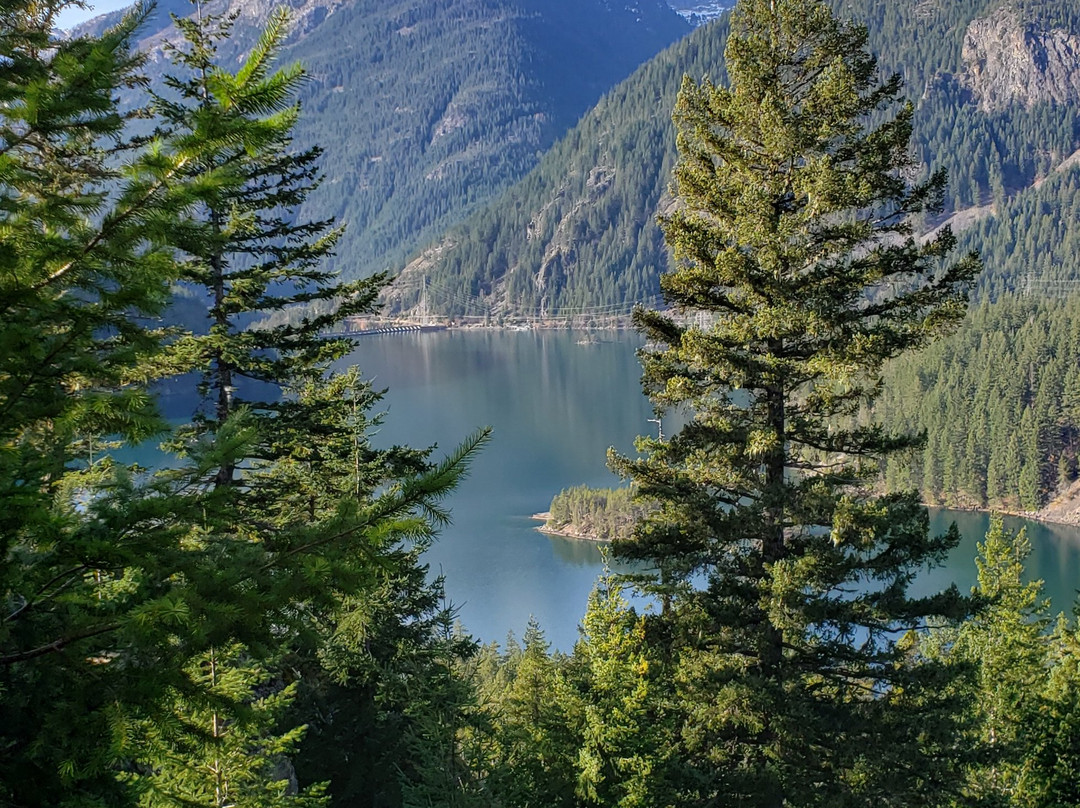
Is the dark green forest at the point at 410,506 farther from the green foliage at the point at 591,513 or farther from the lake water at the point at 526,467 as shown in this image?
the green foliage at the point at 591,513

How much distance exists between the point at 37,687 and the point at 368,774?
29.7 ft

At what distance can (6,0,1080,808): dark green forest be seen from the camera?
11.5 feet

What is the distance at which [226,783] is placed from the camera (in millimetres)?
6980

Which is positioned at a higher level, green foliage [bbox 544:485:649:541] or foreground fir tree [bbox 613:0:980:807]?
foreground fir tree [bbox 613:0:980:807]

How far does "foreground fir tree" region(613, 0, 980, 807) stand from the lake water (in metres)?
12.5

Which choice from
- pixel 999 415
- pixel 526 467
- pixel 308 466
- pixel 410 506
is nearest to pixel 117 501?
pixel 410 506

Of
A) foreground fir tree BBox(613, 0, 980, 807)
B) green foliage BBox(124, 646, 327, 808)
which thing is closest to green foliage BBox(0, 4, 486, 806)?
green foliage BBox(124, 646, 327, 808)

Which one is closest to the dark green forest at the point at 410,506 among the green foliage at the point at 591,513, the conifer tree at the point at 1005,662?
the conifer tree at the point at 1005,662

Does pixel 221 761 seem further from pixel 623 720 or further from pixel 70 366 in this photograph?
pixel 623 720

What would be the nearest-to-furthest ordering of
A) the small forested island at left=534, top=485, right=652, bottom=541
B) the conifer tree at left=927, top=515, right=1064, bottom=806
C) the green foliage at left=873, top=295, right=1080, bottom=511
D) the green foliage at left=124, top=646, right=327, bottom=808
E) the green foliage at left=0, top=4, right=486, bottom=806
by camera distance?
1. the green foliage at left=0, top=4, right=486, bottom=806
2. the green foliage at left=124, top=646, right=327, bottom=808
3. the conifer tree at left=927, top=515, right=1064, bottom=806
4. the small forested island at left=534, top=485, right=652, bottom=541
5. the green foliage at left=873, top=295, right=1080, bottom=511

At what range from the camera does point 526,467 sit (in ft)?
287

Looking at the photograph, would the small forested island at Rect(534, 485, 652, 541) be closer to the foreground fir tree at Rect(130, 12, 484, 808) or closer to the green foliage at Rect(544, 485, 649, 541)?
the green foliage at Rect(544, 485, 649, 541)

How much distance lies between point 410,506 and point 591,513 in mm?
65241

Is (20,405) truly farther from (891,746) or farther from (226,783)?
(891,746)
